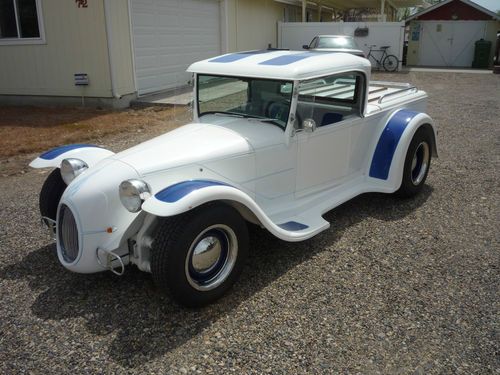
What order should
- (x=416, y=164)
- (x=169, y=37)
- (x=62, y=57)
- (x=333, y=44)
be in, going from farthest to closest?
(x=333, y=44) < (x=169, y=37) < (x=62, y=57) < (x=416, y=164)

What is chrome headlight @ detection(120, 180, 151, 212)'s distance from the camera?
307 cm

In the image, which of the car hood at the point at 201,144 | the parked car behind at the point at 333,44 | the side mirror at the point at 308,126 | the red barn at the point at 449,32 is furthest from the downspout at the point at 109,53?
the red barn at the point at 449,32

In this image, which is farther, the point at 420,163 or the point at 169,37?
the point at 169,37

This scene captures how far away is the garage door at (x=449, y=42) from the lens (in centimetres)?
2436

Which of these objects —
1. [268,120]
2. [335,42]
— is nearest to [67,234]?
[268,120]

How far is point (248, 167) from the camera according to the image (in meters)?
3.77

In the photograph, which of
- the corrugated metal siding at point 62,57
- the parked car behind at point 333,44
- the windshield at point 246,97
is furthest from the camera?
the parked car behind at point 333,44

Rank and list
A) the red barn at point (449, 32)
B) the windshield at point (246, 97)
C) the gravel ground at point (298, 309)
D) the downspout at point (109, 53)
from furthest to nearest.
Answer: the red barn at point (449, 32)
the downspout at point (109, 53)
the windshield at point (246, 97)
the gravel ground at point (298, 309)

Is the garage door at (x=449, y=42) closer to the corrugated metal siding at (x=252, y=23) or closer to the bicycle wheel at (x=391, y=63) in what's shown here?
the bicycle wheel at (x=391, y=63)

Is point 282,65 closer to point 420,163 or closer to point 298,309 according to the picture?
point 298,309

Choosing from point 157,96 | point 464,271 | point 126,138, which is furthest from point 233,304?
point 157,96

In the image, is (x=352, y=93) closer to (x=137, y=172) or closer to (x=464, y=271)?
(x=464, y=271)

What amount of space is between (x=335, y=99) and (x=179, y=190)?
2.44 metres

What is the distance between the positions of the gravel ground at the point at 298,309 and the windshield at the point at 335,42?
13.7 meters
